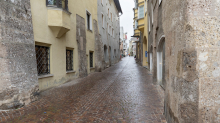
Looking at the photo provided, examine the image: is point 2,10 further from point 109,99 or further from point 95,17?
point 95,17

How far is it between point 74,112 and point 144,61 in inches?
631

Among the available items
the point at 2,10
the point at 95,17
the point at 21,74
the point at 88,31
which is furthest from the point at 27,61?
the point at 95,17

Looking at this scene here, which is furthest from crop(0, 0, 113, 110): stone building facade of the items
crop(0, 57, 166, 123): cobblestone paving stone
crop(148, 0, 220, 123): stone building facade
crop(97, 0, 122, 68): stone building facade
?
crop(148, 0, 220, 123): stone building facade

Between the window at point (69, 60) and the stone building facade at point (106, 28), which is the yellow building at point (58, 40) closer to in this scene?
the window at point (69, 60)

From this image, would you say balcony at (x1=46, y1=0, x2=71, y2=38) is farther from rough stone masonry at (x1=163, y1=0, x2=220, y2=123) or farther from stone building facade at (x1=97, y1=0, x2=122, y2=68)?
stone building facade at (x1=97, y1=0, x2=122, y2=68)

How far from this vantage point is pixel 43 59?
712 centimetres

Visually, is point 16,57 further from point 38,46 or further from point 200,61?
point 200,61

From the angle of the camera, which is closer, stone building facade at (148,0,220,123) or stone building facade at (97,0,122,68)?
stone building facade at (148,0,220,123)

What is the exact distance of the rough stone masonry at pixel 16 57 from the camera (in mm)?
4172

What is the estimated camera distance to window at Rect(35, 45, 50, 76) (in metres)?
6.75

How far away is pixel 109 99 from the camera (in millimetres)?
5352

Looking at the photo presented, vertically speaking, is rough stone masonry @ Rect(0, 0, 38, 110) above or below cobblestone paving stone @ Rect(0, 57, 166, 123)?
above

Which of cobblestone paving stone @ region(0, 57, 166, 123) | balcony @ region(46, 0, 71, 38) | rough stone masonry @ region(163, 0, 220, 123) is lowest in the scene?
cobblestone paving stone @ region(0, 57, 166, 123)

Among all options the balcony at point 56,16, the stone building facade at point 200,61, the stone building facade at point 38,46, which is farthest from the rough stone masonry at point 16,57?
the stone building facade at point 200,61
